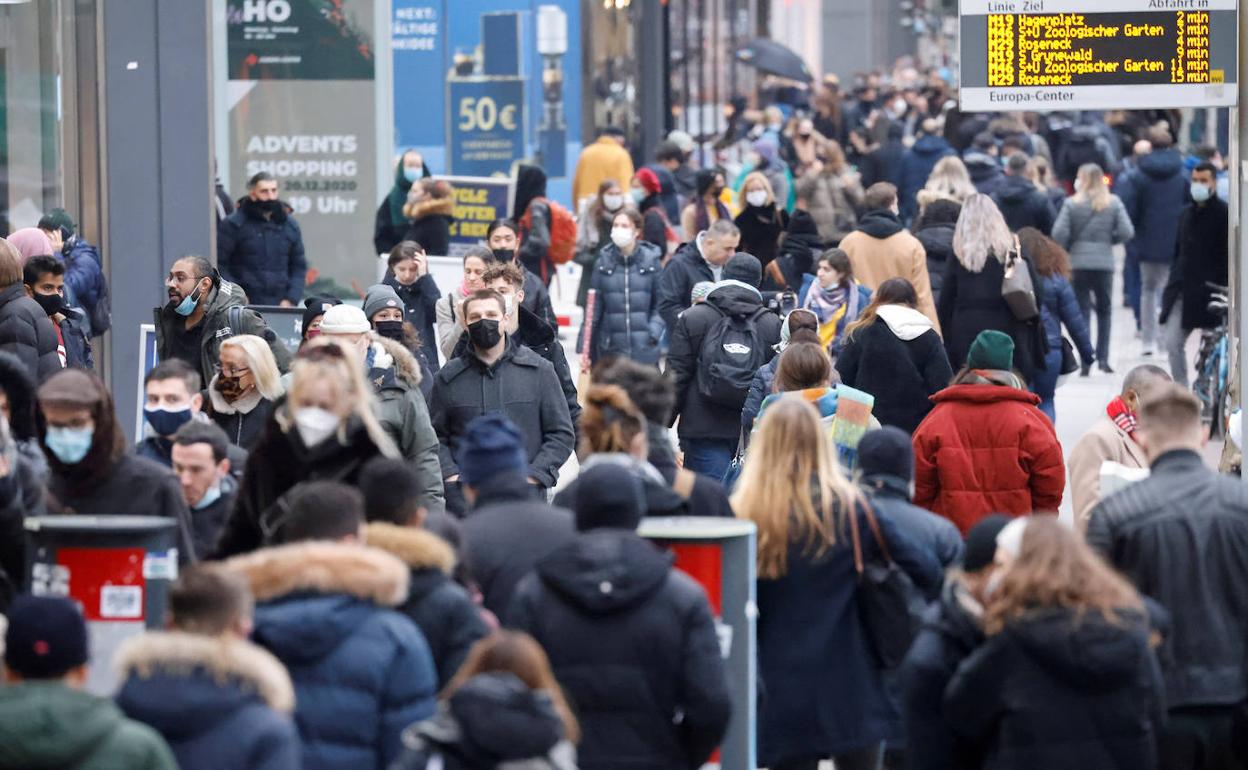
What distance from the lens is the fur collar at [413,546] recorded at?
223 inches

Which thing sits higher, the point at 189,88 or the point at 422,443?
the point at 189,88

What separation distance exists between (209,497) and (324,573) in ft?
7.74

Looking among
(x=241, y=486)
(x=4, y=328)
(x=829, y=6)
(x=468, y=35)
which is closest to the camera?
(x=241, y=486)

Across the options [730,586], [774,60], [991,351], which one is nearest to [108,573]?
[730,586]

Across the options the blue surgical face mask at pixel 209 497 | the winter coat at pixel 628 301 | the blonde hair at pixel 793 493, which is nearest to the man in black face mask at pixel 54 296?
the winter coat at pixel 628 301

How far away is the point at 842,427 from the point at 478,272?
12.1 ft

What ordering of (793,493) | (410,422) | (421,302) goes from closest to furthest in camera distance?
(793,493)
(410,422)
(421,302)

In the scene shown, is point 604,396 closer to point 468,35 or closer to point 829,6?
point 468,35

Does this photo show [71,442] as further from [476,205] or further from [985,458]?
[476,205]

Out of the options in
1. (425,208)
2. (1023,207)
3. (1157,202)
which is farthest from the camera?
(1157,202)

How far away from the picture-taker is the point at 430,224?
18.0 m

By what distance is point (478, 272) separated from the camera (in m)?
12.6

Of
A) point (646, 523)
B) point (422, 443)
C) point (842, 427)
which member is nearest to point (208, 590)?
point (646, 523)

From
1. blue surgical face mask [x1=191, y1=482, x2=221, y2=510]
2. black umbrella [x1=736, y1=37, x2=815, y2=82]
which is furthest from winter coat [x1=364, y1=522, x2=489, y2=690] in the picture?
black umbrella [x1=736, y1=37, x2=815, y2=82]
